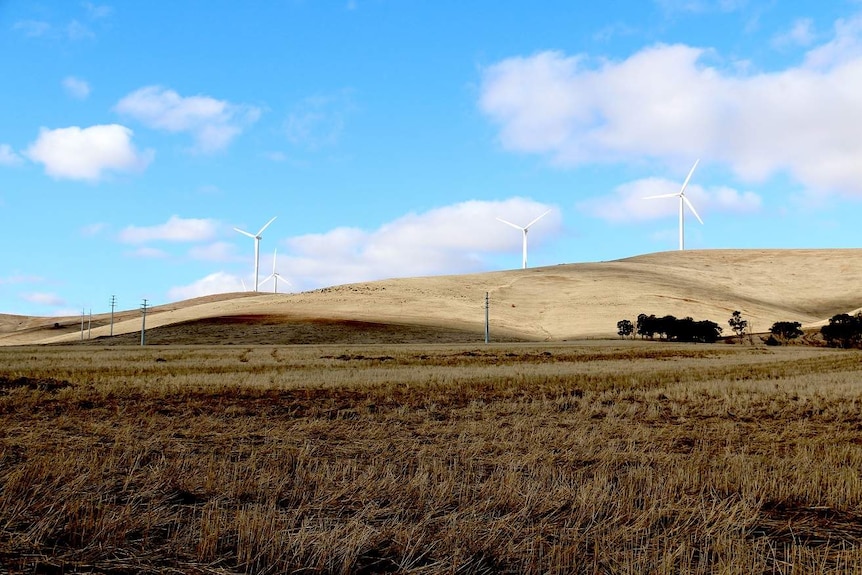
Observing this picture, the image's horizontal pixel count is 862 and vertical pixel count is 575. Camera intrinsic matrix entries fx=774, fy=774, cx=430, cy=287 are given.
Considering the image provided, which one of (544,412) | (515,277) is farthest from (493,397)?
(515,277)

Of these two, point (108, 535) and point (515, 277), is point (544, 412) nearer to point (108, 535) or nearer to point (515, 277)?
point (108, 535)

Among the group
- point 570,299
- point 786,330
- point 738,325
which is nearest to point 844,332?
point 786,330

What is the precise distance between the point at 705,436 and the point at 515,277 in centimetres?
14510

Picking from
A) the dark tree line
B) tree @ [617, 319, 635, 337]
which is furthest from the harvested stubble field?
tree @ [617, 319, 635, 337]

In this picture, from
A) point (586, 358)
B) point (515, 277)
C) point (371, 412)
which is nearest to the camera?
point (371, 412)

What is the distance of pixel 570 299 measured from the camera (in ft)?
449

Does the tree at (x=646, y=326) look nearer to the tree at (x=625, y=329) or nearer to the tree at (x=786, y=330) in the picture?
the tree at (x=625, y=329)

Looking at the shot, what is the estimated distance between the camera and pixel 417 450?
15.2 m

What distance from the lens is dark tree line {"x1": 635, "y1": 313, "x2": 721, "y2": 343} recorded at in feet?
334

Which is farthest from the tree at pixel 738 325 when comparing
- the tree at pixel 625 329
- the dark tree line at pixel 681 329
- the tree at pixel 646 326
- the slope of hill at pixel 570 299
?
the tree at pixel 625 329

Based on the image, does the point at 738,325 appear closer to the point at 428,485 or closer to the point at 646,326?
the point at 646,326

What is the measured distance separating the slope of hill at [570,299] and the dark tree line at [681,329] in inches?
194

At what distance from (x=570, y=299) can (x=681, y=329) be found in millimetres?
33458

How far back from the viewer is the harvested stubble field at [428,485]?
816 cm
